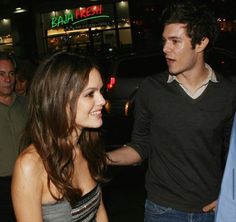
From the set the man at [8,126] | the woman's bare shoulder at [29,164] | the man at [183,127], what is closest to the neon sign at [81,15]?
the man at [8,126]

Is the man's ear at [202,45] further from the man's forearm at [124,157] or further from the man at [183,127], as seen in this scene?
the man's forearm at [124,157]

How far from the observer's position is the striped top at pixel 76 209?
2.14m

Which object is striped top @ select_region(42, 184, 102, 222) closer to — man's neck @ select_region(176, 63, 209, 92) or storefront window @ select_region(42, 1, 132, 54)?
man's neck @ select_region(176, 63, 209, 92)

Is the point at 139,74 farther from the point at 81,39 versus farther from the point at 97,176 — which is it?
the point at 81,39

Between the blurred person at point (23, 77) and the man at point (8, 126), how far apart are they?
0.42 m

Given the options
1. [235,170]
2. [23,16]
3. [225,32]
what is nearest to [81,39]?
[23,16]

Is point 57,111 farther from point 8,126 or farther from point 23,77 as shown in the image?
point 23,77

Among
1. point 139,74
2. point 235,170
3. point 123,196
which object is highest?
point 235,170

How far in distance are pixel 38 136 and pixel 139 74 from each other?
7820 mm

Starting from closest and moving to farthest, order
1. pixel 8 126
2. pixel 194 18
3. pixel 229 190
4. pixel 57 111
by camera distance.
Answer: pixel 229 190
pixel 57 111
pixel 194 18
pixel 8 126

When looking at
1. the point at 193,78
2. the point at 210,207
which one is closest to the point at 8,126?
the point at 193,78

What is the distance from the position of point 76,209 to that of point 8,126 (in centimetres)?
212

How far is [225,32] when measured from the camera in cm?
2292

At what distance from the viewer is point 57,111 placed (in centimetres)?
223
